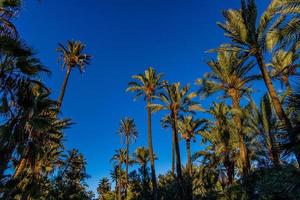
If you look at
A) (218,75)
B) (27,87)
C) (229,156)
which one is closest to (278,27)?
(27,87)

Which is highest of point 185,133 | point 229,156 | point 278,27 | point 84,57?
point 84,57

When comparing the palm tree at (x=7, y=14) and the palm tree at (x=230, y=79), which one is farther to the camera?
the palm tree at (x=230, y=79)

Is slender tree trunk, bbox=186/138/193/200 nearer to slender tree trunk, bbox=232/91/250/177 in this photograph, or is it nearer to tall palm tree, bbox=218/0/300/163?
slender tree trunk, bbox=232/91/250/177

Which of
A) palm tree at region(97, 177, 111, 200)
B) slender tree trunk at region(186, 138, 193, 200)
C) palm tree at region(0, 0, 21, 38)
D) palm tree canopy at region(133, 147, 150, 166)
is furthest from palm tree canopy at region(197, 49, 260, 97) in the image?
palm tree at region(97, 177, 111, 200)

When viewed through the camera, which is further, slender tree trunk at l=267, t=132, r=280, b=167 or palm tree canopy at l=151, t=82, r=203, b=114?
palm tree canopy at l=151, t=82, r=203, b=114

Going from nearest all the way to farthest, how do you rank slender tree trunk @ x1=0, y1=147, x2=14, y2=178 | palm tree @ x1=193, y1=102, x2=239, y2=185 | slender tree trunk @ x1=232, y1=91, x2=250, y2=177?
1. slender tree trunk @ x1=0, y1=147, x2=14, y2=178
2. slender tree trunk @ x1=232, y1=91, x2=250, y2=177
3. palm tree @ x1=193, y1=102, x2=239, y2=185

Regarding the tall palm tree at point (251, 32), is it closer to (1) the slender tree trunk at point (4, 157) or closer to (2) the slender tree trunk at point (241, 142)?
(2) the slender tree trunk at point (241, 142)

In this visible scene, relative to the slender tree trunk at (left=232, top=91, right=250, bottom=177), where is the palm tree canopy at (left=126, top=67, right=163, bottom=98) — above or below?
above

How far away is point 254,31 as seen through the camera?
1664cm

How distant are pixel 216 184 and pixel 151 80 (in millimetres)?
16162

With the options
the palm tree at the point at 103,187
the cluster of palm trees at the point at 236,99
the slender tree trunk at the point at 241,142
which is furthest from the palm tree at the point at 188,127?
the palm tree at the point at 103,187

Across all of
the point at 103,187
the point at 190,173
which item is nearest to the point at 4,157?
the point at 190,173

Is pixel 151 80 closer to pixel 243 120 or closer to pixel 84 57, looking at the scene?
pixel 84 57

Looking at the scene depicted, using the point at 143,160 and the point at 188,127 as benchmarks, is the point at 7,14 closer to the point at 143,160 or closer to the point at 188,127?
the point at 188,127
